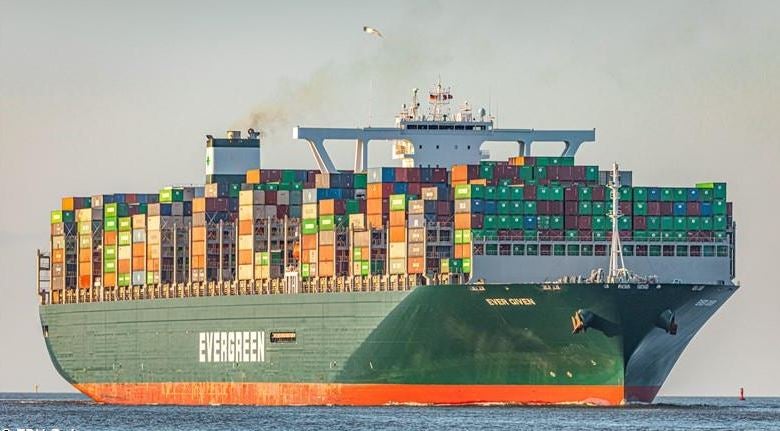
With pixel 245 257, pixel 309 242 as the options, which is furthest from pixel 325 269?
pixel 245 257

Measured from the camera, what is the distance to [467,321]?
308 ft

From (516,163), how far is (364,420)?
1531cm

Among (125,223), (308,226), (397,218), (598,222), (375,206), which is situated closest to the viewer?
(598,222)

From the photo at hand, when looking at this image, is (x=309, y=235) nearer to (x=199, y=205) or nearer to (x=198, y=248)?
(x=198, y=248)

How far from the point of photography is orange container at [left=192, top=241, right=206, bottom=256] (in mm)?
108188

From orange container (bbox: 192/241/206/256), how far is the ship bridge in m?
6.50

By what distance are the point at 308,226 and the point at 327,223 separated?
161cm

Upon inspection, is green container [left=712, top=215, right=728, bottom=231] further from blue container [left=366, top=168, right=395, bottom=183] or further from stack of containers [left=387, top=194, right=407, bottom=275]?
Result: blue container [left=366, top=168, right=395, bottom=183]

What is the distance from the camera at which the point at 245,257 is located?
10550 cm

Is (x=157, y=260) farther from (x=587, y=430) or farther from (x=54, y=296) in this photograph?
(x=587, y=430)

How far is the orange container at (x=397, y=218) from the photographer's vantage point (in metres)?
96.5

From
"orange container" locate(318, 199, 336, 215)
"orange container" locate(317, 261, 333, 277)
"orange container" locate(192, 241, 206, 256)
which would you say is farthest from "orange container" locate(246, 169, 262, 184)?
"orange container" locate(317, 261, 333, 277)

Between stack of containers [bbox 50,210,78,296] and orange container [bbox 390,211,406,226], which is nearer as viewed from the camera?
orange container [bbox 390,211,406,226]

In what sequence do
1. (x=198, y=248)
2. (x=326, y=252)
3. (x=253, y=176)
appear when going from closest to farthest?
(x=326, y=252), (x=253, y=176), (x=198, y=248)
